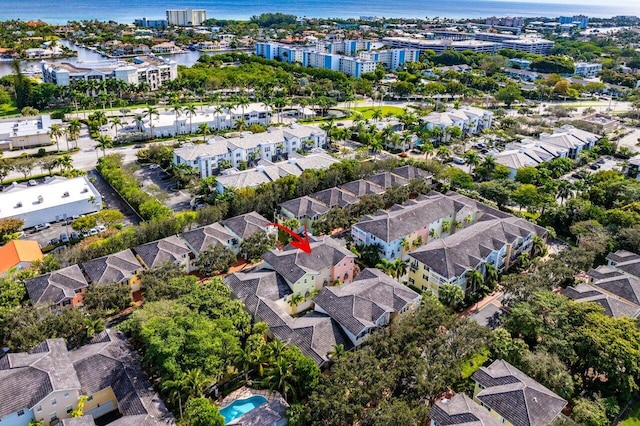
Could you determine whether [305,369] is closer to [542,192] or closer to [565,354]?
[565,354]

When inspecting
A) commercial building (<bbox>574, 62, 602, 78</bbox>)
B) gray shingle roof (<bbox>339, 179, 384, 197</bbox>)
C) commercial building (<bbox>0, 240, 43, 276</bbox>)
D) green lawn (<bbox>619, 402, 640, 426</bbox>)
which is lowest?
green lawn (<bbox>619, 402, 640, 426</bbox>)

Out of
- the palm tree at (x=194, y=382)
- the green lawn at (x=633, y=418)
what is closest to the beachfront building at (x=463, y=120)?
the green lawn at (x=633, y=418)

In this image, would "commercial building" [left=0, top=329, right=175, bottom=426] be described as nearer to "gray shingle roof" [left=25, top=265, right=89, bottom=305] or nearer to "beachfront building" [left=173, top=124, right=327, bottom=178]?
"gray shingle roof" [left=25, top=265, right=89, bottom=305]

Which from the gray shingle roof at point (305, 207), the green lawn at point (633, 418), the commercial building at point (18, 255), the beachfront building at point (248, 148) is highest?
the beachfront building at point (248, 148)

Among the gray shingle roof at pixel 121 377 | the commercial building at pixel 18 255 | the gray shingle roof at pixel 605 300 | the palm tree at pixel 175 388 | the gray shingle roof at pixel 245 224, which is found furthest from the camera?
the gray shingle roof at pixel 245 224

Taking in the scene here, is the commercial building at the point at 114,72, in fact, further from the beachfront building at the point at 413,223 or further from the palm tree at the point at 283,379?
the palm tree at the point at 283,379

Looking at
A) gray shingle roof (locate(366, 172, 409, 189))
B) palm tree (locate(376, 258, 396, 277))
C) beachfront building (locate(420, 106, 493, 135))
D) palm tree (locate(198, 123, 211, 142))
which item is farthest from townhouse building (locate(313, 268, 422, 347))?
beachfront building (locate(420, 106, 493, 135))
